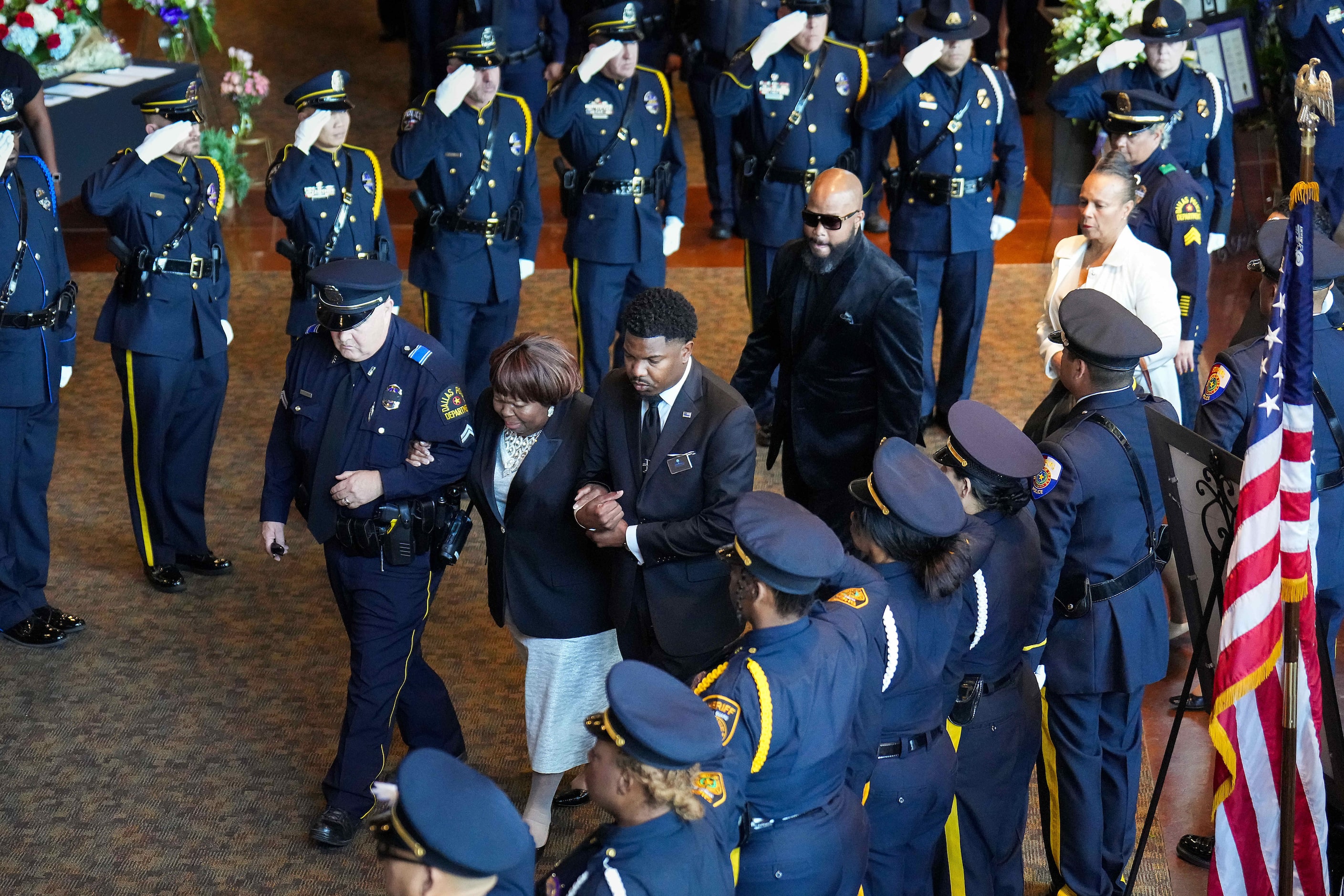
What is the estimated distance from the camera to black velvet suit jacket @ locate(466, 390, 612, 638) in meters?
3.62

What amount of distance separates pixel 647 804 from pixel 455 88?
397 cm

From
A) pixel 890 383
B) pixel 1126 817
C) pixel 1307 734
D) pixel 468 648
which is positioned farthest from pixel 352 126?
pixel 1307 734

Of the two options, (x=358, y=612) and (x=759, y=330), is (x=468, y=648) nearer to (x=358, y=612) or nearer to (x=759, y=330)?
(x=358, y=612)

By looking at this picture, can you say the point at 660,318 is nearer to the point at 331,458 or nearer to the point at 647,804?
the point at 331,458

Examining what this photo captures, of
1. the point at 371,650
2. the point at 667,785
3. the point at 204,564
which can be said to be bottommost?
the point at 204,564

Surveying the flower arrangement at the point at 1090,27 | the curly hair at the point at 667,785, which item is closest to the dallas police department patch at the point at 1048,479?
the curly hair at the point at 667,785

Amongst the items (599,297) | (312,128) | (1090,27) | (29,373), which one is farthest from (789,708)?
(1090,27)

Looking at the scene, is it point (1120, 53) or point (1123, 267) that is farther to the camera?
point (1120, 53)

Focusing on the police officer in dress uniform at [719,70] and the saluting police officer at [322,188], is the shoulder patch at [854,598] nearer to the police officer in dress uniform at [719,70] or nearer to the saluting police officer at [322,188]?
the saluting police officer at [322,188]

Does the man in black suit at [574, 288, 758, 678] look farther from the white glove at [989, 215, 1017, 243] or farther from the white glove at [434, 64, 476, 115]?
the white glove at [989, 215, 1017, 243]

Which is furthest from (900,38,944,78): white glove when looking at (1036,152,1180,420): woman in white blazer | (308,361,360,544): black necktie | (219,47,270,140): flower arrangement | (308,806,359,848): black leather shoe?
(219,47,270,140): flower arrangement

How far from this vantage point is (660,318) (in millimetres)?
3350

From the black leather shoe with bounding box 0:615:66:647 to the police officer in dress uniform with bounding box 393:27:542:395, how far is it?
1865 mm

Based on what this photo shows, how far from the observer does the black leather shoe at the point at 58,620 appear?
189 inches
